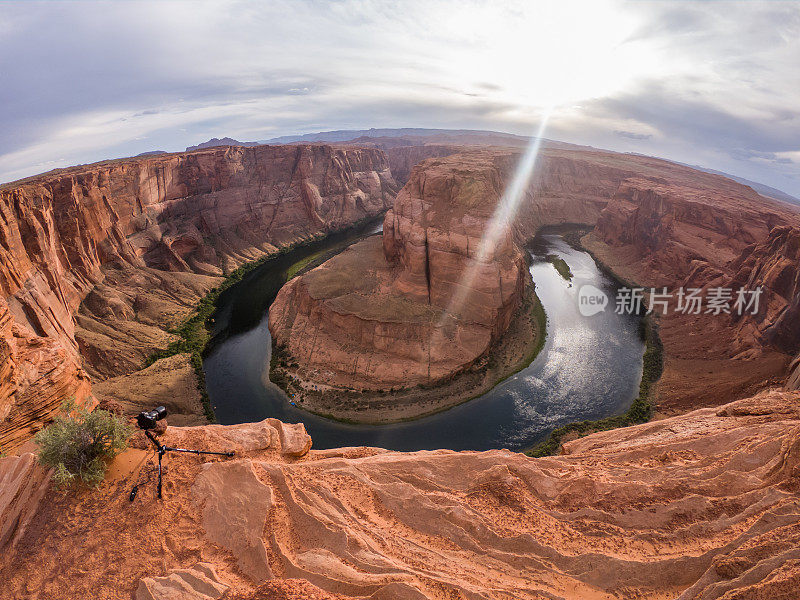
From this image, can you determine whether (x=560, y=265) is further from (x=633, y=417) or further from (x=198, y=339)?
(x=198, y=339)

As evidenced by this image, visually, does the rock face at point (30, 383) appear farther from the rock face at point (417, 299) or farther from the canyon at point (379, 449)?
the rock face at point (417, 299)

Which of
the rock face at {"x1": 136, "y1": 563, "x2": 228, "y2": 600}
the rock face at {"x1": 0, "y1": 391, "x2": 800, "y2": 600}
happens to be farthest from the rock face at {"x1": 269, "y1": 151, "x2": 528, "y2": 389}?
the rock face at {"x1": 136, "y1": 563, "x2": 228, "y2": 600}

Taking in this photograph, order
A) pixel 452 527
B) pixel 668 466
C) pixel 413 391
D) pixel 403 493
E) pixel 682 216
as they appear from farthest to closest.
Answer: pixel 682 216
pixel 413 391
pixel 668 466
pixel 403 493
pixel 452 527

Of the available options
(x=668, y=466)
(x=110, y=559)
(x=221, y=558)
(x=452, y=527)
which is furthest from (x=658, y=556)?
(x=110, y=559)

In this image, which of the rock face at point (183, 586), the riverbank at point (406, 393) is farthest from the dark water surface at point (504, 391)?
the rock face at point (183, 586)

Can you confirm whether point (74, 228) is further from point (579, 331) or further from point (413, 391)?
point (579, 331)

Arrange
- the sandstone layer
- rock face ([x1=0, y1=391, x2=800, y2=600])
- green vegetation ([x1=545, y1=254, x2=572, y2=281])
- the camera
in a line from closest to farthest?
rock face ([x1=0, y1=391, x2=800, y2=600]) → the camera → the sandstone layer → green vegetation ([x1=545, y1=254, x2=572, y2=281])

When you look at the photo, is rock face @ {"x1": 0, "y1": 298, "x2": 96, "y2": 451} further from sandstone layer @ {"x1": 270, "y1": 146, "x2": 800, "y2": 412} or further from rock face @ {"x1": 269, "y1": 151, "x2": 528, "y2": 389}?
rock face @ {"x1": 269, "y1": 151, "x2": 528, "y2": 389}
